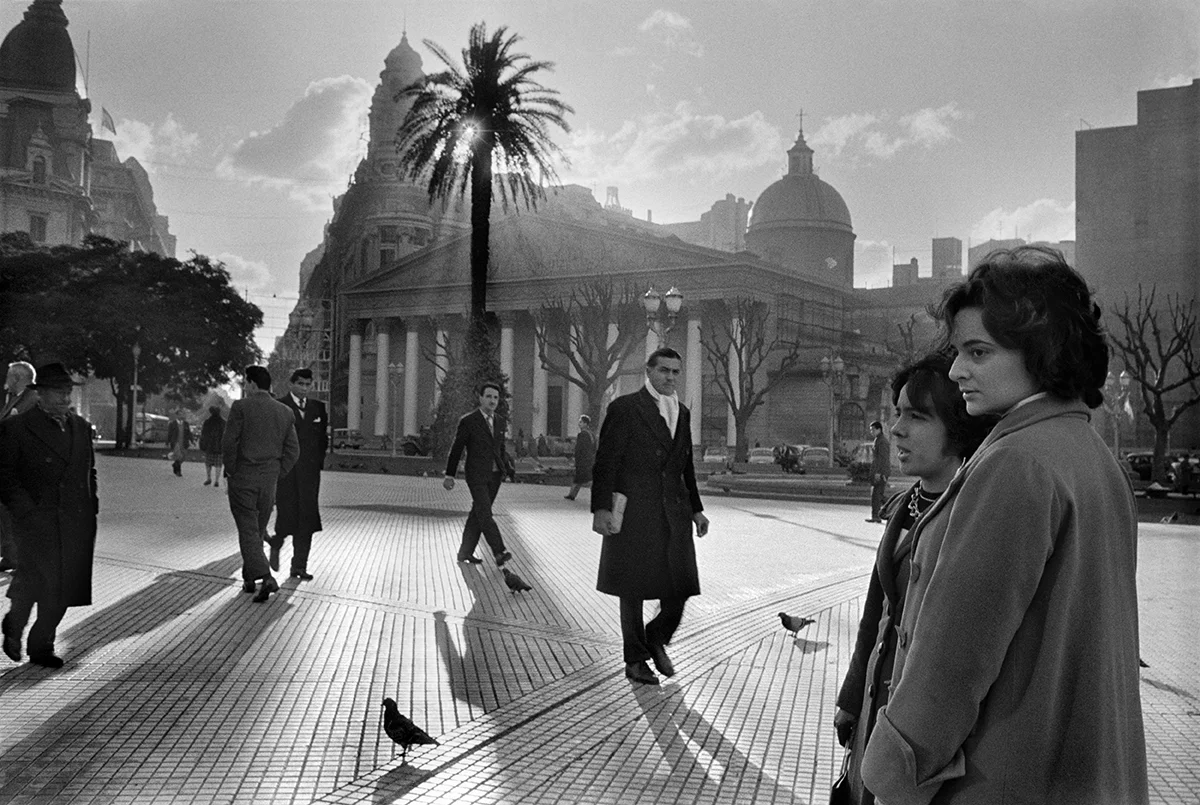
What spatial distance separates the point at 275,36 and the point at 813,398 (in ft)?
165

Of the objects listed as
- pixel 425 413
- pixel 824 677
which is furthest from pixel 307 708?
pixel 425 413

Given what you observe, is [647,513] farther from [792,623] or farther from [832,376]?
[832,376]

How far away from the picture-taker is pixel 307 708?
232 inches

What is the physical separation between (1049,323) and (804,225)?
7247 cm

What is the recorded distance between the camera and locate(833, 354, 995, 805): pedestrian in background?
8.68ft

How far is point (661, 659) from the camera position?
688 cm

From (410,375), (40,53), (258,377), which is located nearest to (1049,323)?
(258,377)

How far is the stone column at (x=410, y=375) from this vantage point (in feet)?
232

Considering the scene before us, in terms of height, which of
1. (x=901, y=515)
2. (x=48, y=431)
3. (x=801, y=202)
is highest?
(x=801, y=202)

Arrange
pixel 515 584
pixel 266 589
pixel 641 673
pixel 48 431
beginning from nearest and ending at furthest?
A: pixel 641 673
pixel 48 431
pixel 266 589
pixel 515 584

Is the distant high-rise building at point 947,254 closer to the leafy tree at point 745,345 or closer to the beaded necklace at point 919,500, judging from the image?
the leafy tree at point 745,345

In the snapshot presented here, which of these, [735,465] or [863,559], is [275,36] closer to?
[863,559]

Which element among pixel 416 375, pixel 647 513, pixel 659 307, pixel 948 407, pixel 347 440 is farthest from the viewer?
pixel 416 375

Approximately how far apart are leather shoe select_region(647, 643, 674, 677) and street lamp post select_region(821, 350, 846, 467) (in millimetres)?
40342
